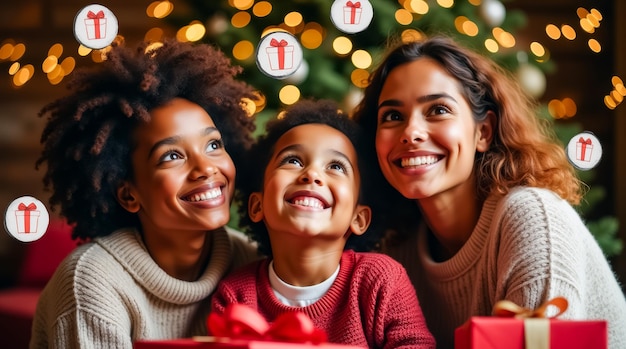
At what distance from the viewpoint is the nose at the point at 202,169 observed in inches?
64.9

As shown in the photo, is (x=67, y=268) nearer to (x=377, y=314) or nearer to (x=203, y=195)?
(x=203, y=195)

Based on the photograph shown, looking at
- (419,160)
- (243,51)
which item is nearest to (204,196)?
(419,160)

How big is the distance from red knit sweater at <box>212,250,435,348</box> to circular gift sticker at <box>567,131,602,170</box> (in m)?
0.57

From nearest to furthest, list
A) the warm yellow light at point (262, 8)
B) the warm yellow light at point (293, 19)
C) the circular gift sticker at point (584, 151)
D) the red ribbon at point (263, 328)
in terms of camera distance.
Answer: the red ribbon at point (263, 328), the circular gift sticker at point (584, 151), the warm yellow light at point (293, 19), the warm yellow light at point (262, 8)

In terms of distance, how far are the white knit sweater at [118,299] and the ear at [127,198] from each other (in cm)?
6

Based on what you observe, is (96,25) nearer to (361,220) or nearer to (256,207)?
(256,207)

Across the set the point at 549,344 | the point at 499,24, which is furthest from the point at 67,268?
the point at 499,24

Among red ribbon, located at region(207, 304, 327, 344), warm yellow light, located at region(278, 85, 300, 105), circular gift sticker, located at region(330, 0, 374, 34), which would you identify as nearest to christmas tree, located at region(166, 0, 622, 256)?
warm yellow light, located at region(278, 85, 300, 105)

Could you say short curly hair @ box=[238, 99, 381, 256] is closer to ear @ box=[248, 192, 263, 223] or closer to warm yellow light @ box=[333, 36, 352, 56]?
ear @ box=[248, 192, 263, 223]

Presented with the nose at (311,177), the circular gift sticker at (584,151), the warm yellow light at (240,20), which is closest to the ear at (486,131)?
the circular gift sticker at (584,151)

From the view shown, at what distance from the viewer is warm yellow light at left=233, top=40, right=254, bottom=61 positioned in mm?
2811

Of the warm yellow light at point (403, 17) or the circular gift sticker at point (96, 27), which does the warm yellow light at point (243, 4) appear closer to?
the warm yellow light at point (403, 17)

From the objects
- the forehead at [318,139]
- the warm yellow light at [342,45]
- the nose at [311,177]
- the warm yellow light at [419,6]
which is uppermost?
the warm yellow light at [419,6]

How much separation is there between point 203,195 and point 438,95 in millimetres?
568
